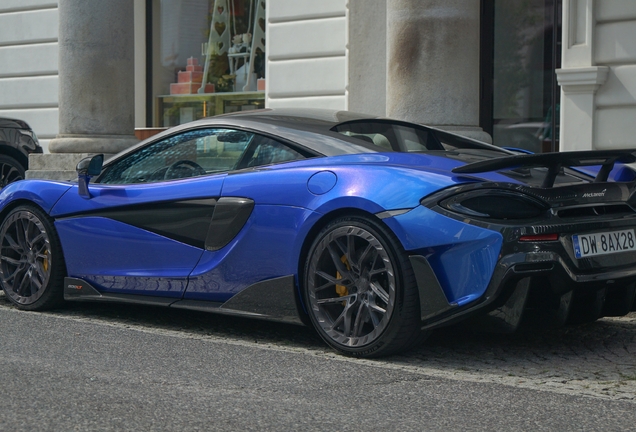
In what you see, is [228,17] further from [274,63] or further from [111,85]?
[111,85]

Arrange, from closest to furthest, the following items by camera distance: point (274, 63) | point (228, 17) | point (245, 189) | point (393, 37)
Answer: point (245, 189) < point (393, 37) < point (274, 63) < point (228, 17)

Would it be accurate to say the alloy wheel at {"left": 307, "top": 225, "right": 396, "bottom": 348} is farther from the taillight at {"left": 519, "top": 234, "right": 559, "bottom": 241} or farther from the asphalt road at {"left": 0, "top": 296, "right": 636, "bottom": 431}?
the taillight at {"left": 519, "top": 234, "right": 559, "bottom": 241}

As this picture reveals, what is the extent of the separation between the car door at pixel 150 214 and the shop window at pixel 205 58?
9.28m

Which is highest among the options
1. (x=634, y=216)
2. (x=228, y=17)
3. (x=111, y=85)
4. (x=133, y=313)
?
(x=228, y=17)

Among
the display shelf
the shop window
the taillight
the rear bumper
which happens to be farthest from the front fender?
the shop window

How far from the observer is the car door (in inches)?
221

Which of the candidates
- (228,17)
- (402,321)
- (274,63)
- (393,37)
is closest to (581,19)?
(393,37)

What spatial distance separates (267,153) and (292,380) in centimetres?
153

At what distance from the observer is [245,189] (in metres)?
5.37

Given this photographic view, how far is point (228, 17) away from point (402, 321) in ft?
39.4

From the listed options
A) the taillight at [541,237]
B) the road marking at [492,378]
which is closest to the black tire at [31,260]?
the road marking at [492,378]

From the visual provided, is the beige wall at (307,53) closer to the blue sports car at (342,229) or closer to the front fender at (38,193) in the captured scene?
the front fender at (38,193)

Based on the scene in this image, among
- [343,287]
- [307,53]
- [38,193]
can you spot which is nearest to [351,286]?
[343,287]

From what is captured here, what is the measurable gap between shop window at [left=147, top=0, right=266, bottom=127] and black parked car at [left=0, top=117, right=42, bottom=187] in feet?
13.3
